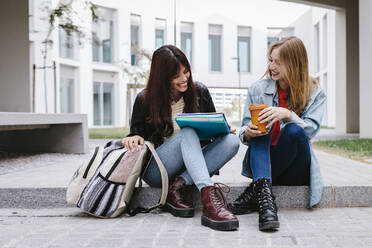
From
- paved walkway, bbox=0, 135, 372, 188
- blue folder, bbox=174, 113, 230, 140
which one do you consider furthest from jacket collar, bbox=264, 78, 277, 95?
paved walkway, bbox=0, 135, 372, 188

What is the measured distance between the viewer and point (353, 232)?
2578mm

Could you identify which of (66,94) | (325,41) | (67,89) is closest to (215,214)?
(66,94)

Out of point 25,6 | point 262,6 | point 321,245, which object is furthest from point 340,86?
point 262,6

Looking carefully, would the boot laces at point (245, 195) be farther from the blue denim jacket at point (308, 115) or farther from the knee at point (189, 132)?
the knee at point (189, 132)

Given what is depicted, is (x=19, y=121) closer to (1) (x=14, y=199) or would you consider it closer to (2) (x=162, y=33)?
(1) (x=14, y=199)

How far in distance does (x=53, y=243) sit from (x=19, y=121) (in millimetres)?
2929

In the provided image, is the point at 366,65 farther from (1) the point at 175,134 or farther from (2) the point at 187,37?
(2) the point at 187,37

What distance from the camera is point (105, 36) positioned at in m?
24.9

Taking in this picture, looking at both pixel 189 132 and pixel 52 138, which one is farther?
pixel 52 138

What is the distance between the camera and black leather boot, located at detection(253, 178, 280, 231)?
2.57 meters

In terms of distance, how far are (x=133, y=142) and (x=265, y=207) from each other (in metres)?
1.06

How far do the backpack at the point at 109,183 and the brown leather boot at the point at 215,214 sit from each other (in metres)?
0.36

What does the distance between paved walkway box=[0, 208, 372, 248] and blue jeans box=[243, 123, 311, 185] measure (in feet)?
1.23

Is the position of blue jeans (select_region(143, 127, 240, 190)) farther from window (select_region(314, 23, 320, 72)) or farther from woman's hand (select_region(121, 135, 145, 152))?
window (select_region(314, 23, 320, 72))
